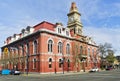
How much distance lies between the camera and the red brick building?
188ft

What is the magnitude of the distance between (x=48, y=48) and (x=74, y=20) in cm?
2409

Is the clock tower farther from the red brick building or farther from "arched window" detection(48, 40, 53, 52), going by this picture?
"arched window" detection(48, 40, 53, 52)

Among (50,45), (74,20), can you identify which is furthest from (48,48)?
(74,20)

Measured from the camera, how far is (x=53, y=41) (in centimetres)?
6044

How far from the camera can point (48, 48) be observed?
5878cm

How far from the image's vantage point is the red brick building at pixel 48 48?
57438 mm

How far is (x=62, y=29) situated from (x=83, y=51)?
52.0 feet

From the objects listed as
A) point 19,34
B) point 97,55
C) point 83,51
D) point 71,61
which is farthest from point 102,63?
point 19,34

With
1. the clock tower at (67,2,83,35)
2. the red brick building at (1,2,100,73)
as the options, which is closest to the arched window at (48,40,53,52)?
the red brick building at (1,2,100,73)

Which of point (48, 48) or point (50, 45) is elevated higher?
point (50, 45)

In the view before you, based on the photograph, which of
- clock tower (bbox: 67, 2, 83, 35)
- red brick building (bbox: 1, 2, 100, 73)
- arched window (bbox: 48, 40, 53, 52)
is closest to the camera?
red brick building (bbox: 1, 2, 100, 73)

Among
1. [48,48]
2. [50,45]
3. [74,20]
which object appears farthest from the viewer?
[74,20]

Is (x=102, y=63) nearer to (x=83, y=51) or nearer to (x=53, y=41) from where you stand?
(x=83, y=51)

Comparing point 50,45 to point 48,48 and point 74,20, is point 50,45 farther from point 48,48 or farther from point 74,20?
point 74,20
